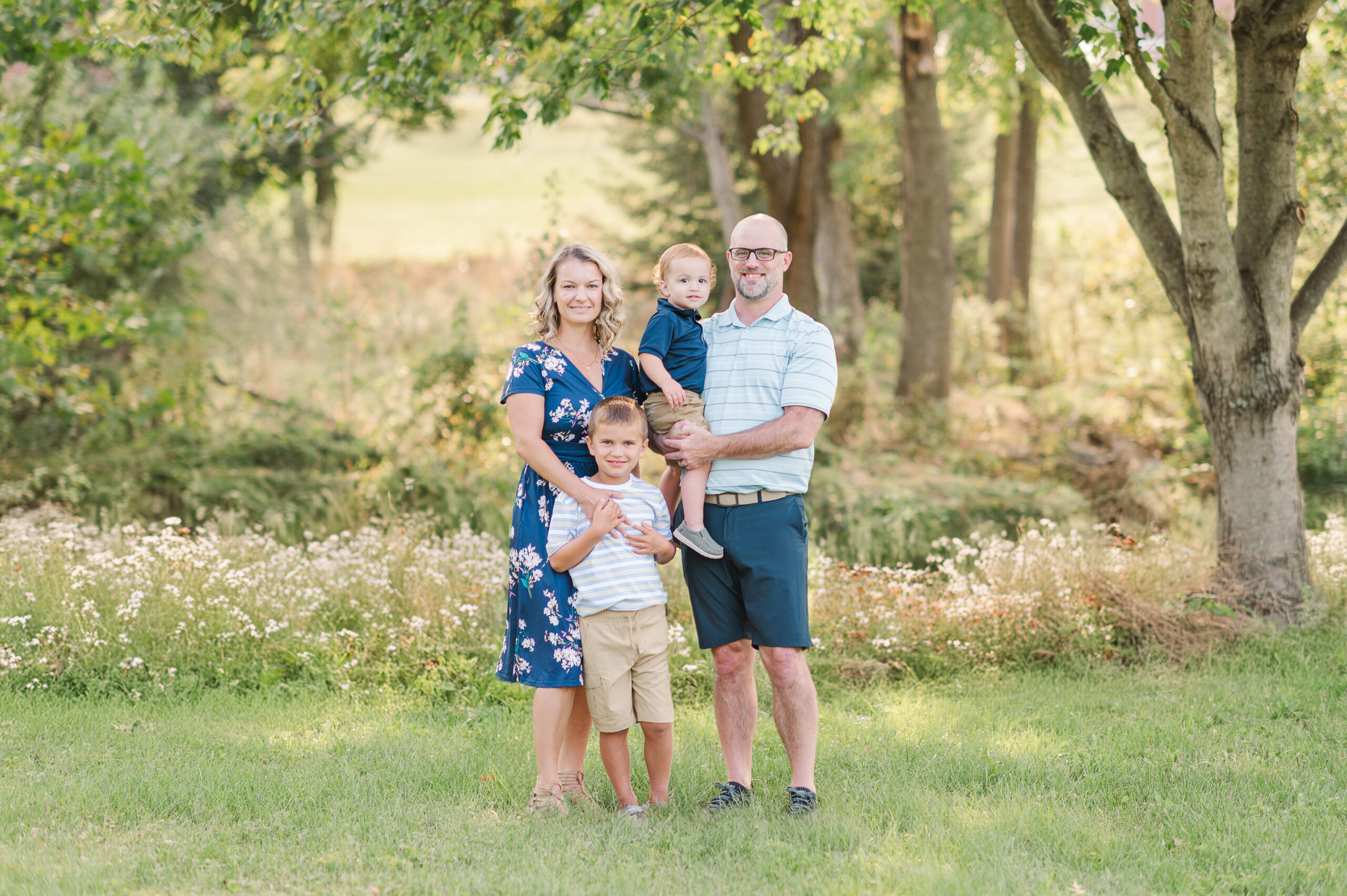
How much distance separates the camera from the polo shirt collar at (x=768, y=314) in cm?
404

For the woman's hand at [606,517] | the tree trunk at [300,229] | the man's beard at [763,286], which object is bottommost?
the woman's hand at [606,517]

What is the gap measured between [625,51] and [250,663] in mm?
3962

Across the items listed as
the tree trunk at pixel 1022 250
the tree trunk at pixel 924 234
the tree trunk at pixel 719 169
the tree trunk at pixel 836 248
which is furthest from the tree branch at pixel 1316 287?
the tree trunk at pixel 1022 250

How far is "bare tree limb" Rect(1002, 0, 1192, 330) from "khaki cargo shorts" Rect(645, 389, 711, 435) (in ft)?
11.5

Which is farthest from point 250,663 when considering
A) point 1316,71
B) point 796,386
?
point 1316,71

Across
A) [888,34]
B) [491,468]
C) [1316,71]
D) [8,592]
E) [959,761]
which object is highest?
[888,34]

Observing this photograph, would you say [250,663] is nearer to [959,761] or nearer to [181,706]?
[181,706]

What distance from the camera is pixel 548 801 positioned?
396cm

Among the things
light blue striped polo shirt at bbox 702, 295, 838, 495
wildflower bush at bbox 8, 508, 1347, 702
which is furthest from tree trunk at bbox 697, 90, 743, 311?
light blue striped polo shirt at bbox 702, 295, 838, 495

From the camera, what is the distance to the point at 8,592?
19.5 ft

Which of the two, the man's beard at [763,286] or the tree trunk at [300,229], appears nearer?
the man's beard at [763,286]

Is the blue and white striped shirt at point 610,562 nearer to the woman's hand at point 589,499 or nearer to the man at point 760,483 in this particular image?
the woman's hand at point 589,499

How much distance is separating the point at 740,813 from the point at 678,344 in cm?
175

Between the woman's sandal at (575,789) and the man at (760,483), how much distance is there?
47 centimetres
